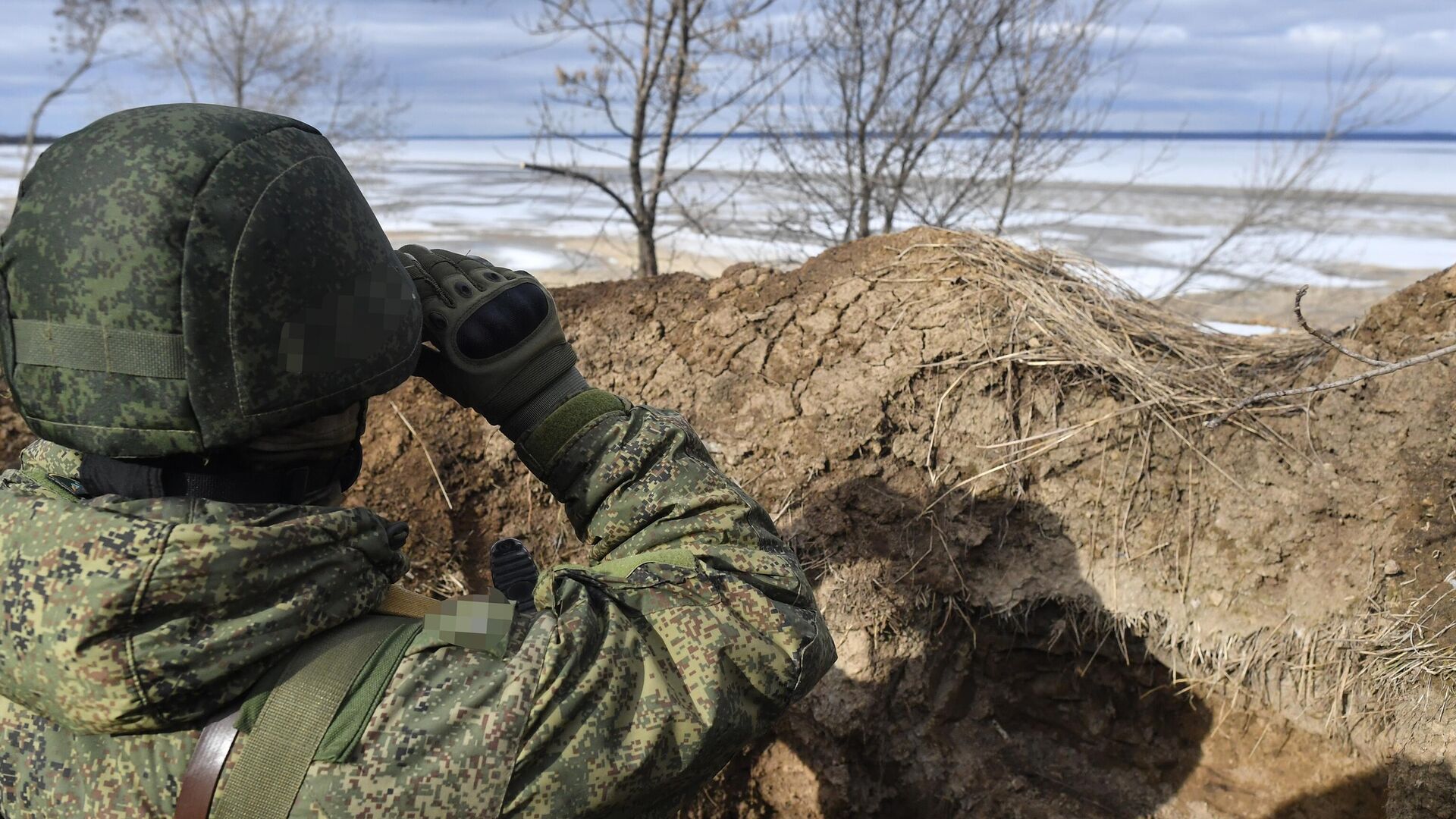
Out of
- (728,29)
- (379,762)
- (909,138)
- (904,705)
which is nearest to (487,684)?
(379,762)

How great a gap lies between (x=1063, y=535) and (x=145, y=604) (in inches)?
99.8

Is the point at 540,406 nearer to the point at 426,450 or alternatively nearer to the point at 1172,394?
the point at 426,450

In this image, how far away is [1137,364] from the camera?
2.97 metres

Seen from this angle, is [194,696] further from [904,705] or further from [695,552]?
[904,705]

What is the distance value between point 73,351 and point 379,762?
1.96 feet

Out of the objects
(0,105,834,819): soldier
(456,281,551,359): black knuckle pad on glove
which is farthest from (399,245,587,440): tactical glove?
(0,105,834,819): soldier

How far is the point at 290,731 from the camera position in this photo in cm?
109

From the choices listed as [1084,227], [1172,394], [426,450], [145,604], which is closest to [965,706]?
[1172,394]

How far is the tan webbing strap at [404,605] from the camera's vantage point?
1.26 meters

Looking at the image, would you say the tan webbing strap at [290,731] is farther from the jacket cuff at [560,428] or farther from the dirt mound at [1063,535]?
the dirt mound at [1063,535]

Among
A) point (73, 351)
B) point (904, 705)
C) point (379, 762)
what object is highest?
point (73, 351)

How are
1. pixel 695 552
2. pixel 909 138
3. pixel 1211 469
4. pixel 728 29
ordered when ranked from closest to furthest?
pixel 695 552
pixel 1211 469
pixel 728 29
pixel 909 138

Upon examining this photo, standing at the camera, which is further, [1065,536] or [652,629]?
[1065,536]

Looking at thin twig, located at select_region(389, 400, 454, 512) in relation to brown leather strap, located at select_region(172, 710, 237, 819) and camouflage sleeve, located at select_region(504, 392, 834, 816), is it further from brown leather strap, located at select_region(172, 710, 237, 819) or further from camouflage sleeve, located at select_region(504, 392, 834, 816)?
brown leather strap, located at select_region(172, 710, 237, 819)
